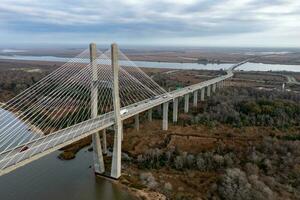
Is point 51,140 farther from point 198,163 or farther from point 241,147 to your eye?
point 241,147

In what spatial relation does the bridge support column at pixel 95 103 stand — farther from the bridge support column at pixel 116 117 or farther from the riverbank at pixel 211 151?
the riverbank at pixel 211 151

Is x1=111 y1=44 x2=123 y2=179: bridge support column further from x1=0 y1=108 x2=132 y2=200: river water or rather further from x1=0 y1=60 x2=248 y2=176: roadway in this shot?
x1=0 y1=108 x2=132 y2=200: river water

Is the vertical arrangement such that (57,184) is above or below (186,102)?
below

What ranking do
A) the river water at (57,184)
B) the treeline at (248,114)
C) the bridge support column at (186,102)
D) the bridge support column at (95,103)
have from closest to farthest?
the river water at (57,184)
the bridge support column at (95,103)
the treeline at (248,114)
the bridge support column at (186,102)

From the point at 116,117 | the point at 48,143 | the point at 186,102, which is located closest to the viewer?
the point at 48,143

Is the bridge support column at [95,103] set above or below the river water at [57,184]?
above

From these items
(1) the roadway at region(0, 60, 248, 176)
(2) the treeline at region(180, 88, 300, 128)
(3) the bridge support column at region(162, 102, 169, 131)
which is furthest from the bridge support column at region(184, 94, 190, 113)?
(1) the roadway at region(0, 60, 248, 176)

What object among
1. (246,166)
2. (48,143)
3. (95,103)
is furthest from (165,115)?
(48,143)

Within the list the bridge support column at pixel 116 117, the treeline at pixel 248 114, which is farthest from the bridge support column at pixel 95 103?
the treeline at pixel 248 114

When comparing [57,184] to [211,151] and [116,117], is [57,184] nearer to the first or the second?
[116,117]

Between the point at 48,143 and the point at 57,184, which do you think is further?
the point at 57,184

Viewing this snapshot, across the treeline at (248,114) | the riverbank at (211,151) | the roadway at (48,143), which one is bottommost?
the riverbank at (211,151)

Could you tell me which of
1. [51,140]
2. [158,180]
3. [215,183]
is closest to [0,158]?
[51,140]
